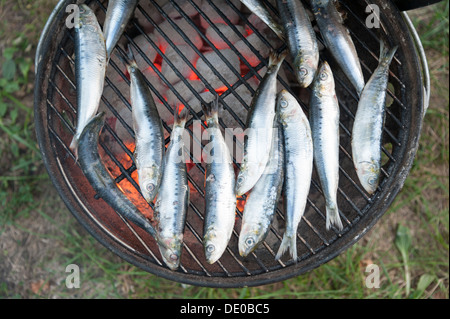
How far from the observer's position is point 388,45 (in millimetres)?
2271

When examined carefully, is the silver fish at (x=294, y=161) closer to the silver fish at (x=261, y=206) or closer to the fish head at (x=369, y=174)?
the silver fish at (x=261, y=206)

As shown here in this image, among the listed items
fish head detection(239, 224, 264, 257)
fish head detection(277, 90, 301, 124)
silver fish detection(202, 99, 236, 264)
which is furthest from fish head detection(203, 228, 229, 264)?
fish head detection(277, 90, 301, 124)

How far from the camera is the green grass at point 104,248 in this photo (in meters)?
3.04

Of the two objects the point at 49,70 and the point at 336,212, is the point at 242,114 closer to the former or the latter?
the point at 336,212

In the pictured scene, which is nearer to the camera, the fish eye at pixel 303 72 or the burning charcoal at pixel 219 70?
the fish eye at pixel 303 72

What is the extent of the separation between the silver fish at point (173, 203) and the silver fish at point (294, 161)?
0.58 meters

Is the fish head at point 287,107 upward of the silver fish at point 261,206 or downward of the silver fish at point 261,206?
upward

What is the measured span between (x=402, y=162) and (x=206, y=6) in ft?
5.24

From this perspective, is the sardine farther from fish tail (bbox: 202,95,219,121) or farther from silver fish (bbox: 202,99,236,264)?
fish tail (bbox: 202,95,219,121)

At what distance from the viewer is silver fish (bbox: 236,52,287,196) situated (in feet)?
6.89

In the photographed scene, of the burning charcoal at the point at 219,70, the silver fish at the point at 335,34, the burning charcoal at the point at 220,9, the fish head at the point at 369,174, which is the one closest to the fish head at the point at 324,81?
the silver fish at the point at 335,34

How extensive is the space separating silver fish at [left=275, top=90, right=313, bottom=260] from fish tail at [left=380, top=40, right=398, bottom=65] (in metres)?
0.56

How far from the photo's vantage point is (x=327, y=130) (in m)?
2.16
